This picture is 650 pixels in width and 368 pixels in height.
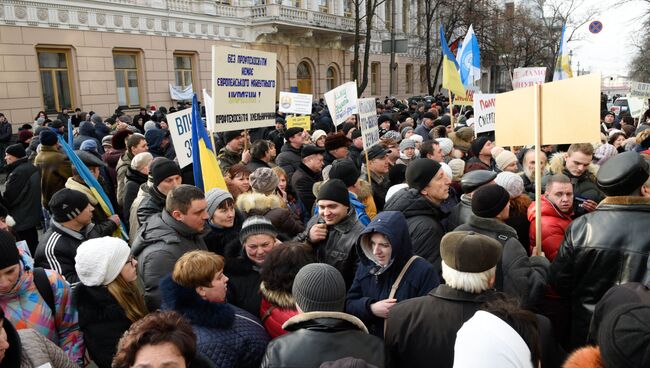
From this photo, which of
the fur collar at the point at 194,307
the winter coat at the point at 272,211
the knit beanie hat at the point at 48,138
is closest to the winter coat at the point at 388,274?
the fur collar at the point at 194,307

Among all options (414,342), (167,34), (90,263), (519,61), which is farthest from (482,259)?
(519,61)

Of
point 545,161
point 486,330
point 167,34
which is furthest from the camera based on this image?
point 167,34

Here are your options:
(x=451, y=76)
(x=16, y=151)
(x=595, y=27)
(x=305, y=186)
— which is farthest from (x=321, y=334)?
(x=595, y=27)

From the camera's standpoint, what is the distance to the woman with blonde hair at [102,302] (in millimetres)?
2562

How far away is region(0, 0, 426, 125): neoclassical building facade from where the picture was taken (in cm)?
1562

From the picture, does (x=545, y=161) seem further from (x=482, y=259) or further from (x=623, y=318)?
(x=623, y=318)

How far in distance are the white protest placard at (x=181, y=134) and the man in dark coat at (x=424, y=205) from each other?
2.43m

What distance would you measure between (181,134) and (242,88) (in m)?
0.81

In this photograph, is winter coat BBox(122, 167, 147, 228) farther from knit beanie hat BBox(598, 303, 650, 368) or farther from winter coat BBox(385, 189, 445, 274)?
knit beanie hat BBox(598, 303, 650, 368)

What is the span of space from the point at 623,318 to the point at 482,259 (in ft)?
2.27

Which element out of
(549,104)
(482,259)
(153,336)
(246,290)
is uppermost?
(549,104)

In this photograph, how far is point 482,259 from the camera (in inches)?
83.9

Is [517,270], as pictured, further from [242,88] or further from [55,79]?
[55,79]

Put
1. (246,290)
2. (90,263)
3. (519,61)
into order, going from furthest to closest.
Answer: (519,61) < (246,290) < (90,263)
